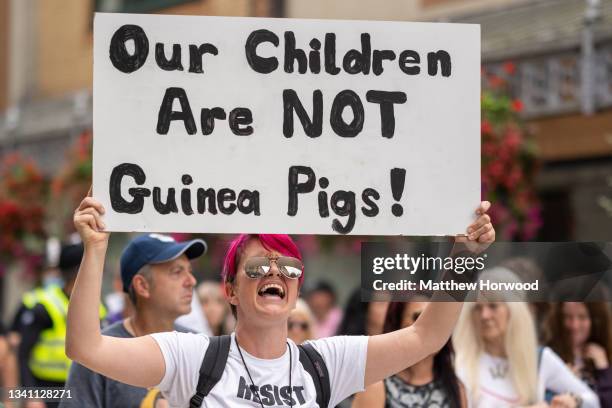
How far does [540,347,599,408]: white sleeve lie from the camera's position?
5.72m

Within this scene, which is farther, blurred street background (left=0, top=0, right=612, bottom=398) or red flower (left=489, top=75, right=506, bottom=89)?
red flower (left=489, top=75, right=506, bottom=89)

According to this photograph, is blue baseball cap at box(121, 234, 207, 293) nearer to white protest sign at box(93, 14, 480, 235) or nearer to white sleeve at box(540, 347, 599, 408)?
white protest sign at box(93, 14, 480, 235)

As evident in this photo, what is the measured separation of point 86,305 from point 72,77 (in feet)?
57.7

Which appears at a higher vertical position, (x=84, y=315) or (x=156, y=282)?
(x=156, y=282)

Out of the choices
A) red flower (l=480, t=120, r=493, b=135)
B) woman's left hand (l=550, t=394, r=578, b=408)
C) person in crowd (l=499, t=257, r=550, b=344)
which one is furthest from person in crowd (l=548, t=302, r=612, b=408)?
red flower (l=480, t=120, r=493, b=135)

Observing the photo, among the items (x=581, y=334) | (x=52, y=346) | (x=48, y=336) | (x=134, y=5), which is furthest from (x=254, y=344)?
(x=134, y=5)

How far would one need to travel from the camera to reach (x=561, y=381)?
5758mm

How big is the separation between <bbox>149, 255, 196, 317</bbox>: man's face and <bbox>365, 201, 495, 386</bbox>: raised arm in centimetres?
131

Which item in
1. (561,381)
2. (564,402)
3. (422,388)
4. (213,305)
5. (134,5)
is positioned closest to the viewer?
(422,388)

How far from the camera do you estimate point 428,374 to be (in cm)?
502

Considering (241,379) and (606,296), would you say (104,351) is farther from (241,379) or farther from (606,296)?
(606,296)

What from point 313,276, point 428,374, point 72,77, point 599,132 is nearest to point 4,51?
point 72,77

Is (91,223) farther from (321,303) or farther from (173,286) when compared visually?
(321,303)

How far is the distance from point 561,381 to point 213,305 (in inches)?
182
